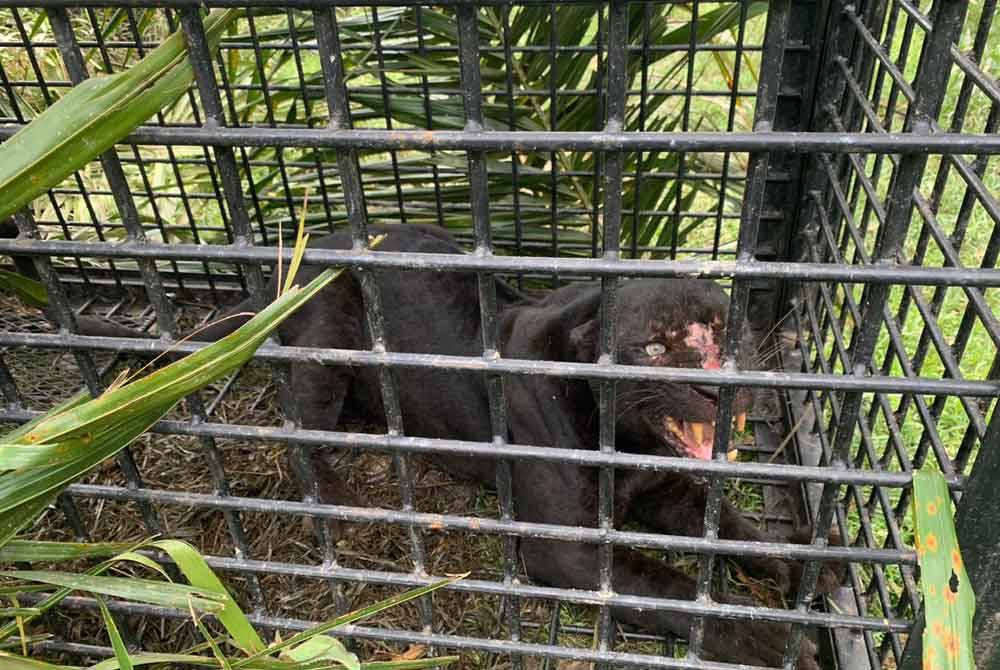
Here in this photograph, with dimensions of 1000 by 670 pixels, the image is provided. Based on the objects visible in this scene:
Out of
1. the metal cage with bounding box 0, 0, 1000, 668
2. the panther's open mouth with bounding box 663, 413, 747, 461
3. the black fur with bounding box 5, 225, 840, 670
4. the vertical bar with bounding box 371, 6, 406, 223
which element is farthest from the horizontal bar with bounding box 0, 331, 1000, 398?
the vertical bar with bounding box 371, 6, 406, 223

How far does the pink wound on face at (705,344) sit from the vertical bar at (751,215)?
1.64 ft

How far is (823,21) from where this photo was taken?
221 cm

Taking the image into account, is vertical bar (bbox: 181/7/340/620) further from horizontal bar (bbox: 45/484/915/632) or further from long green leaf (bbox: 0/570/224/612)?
long green leaf (bbox: 0/570/224/612)

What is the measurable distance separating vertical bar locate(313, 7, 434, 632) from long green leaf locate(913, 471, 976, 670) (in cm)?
87

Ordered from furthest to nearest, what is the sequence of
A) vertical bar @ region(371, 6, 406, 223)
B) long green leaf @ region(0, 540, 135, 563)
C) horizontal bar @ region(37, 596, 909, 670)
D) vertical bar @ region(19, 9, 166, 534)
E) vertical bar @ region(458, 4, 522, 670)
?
vertical bar @ region(371, 6, 406, 223)
horizontal bar @ region(37, 596, 909, 670)
long green leaf @ region(0, 540, 135, 563)
vertical bar @ region(19, 9, 166, 534)
vertical bar @ region(458, 4, 522, 670)

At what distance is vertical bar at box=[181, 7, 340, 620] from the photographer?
126 centimetres

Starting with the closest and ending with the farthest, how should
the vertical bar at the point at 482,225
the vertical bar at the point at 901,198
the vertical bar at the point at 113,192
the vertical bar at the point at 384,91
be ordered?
the vertical bar at the point at 901,198, the vertical bar at the point at 482,225, the vertical bar at the point at 113,192, the vertical bar at the point at 384,91

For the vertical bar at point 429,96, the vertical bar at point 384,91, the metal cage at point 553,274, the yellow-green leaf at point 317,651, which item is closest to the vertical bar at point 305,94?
the metal cage at point 553,274

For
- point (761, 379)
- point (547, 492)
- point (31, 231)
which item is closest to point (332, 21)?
point (31, 231)

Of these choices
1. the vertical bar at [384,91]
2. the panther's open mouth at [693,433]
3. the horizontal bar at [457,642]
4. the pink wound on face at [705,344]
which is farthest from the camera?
the vertical bar at [384,91]

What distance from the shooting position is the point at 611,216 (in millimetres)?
1265

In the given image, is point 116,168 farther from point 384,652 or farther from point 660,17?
point 660,17

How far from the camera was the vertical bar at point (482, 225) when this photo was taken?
3.94 ft

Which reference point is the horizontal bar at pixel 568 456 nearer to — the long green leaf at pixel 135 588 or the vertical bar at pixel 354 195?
the vertical bar at pixel 354 195
